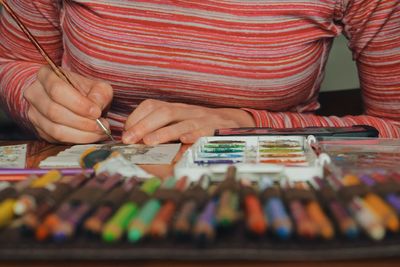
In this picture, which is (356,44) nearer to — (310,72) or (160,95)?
(310,72)

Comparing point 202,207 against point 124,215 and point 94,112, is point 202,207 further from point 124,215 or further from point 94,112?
point 94,112

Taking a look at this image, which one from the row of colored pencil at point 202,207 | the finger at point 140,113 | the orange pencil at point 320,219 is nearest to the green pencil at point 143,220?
the row of colored pencil at point 202,207

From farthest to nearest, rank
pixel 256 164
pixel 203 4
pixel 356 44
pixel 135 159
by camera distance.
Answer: pixel 356 44
pixel 203 4
pixel 135 159
pixel 256 164

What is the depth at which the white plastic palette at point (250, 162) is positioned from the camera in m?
0.50

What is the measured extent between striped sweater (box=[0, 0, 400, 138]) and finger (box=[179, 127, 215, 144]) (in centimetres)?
11

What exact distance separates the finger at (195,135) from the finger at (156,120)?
44 millimetres

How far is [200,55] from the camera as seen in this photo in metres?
0.90

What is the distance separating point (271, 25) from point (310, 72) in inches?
4.5

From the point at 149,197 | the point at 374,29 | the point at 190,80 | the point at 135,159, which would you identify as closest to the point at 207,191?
the point at 149,197

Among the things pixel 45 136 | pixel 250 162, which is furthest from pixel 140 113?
pixel 250 162

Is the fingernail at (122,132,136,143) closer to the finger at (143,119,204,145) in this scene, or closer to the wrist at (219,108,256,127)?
the finger at (143,119,204,145)

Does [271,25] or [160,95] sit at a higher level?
[271,25]

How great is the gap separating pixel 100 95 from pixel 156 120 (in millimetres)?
82

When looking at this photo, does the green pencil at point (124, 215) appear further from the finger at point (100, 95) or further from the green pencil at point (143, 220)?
the finger at point (100, 95)
